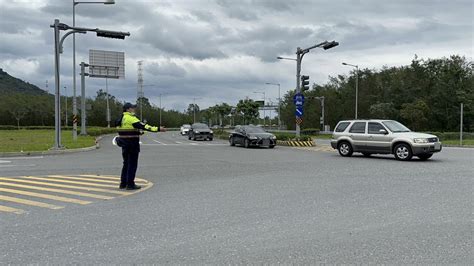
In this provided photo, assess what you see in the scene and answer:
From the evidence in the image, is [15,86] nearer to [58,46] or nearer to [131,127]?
[58,46]

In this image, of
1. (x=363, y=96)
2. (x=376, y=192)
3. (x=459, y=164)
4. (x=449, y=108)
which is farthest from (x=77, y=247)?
(x=363, y=96)

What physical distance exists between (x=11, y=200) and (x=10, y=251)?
338cm

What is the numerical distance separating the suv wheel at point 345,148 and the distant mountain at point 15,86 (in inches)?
3553

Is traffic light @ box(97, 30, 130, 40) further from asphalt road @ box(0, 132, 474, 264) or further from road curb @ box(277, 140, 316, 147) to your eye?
asphalt road @ box(0, 132, 474, 264)

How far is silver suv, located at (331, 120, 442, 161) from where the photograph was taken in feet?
51.3

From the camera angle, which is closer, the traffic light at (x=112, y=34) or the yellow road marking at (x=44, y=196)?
the yellow road marking at (x=44, y=196)

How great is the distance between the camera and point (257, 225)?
603 cm

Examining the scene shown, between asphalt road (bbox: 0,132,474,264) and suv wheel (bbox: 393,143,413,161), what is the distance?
5227 mm

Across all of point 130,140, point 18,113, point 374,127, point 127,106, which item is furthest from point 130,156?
point 18,113

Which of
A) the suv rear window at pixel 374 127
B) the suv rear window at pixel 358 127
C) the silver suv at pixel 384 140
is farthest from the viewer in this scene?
the suv rear window at pixel 358 127

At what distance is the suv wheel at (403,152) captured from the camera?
15.7 meters

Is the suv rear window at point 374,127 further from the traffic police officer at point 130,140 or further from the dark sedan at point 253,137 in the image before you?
the traffic police officer at point 130,140

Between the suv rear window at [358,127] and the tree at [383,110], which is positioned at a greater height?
the tree at [383,110]

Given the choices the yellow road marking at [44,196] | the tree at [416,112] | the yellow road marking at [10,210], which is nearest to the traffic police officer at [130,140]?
the yellow road marking at [44,196]
